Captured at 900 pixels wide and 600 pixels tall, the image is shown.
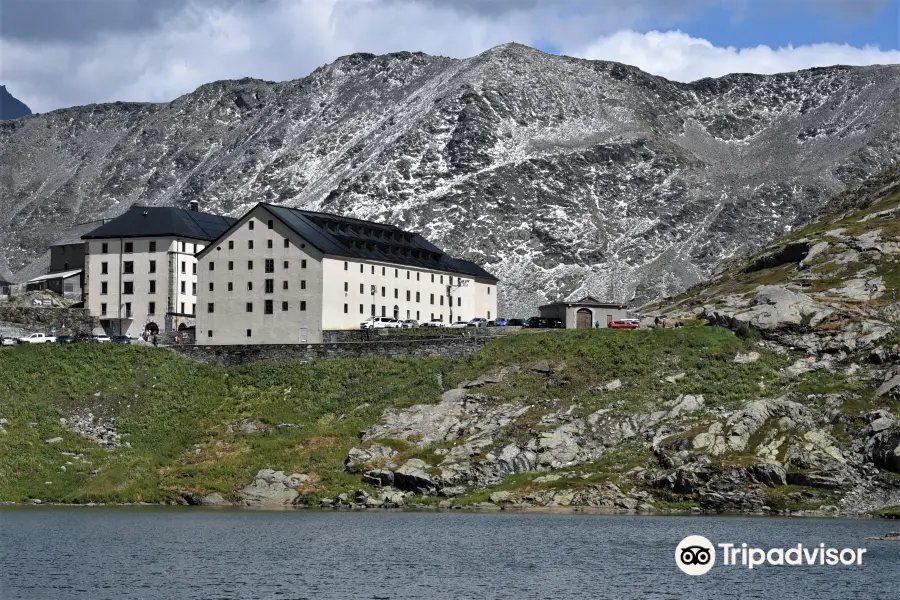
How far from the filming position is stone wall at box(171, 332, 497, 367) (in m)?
139

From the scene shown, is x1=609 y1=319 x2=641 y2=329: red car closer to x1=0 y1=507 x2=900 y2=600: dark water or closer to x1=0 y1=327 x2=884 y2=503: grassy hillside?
x1=0 y1=327 x2=884 y2=503: grassy hillside

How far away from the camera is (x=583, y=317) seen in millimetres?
150625

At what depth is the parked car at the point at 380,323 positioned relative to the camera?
150062 millimetres

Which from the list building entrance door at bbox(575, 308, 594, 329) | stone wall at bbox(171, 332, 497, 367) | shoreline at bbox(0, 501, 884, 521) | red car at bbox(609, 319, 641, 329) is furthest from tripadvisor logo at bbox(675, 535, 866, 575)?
building entrance door at bbox(575, 308, 594, 329)

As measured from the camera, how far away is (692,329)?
13100cm

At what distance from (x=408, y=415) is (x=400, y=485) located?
13.4 m

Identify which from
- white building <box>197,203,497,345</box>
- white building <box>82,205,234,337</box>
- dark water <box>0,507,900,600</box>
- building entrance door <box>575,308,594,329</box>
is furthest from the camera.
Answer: white building <box>82,205,234,337</box>

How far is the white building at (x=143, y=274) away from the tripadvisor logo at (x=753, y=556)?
94.8 m

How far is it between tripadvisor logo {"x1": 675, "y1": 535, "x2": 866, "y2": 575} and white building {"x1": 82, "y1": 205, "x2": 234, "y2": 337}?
94.8m

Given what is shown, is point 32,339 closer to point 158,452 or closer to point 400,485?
point 158,452

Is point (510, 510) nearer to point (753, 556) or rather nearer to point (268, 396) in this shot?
point (753, 556)

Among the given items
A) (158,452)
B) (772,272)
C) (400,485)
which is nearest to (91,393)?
(158,452)

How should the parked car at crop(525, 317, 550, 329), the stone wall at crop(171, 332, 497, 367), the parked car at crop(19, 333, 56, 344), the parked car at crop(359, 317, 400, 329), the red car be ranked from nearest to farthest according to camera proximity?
the stone wall at crop(171, 332, 497, 367) < the red car < the parked car at crop(19, 333, 56, 344) < the parked car at crop(525, 317, 550, 329) < the parked car at crop(359, 317, 400, 329)

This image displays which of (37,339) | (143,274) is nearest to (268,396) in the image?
(37,339)
